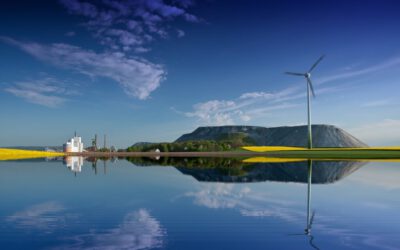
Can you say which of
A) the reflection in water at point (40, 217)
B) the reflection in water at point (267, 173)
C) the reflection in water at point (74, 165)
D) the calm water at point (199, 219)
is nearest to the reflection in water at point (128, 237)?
the calm water at point (199, 219)

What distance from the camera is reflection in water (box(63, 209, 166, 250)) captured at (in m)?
13.5

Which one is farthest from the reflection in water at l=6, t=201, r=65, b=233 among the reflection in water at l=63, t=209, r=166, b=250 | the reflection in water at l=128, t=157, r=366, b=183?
the reflection in water at l=128, t=157, r=366, b=183

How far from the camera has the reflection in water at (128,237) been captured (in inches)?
531

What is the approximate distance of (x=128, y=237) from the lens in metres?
14.8

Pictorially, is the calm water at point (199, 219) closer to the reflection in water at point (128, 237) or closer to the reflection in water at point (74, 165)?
the reflection in water at point (128, 237)

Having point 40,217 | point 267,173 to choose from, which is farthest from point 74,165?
point 40,217

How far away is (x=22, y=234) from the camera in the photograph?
15281mm

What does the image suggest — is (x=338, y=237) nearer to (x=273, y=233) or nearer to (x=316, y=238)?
(x=316, y=238)

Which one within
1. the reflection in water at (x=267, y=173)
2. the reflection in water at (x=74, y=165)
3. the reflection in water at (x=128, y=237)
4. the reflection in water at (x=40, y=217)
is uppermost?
the reflection in water at (x=128, y=237)

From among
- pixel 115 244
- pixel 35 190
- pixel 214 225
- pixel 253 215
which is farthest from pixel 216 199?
pixel 35 190

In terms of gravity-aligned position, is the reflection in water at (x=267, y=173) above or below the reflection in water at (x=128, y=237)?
below

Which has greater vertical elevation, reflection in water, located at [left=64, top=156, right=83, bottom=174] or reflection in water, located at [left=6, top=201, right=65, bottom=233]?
reflection in water, located at [left=6, top=201, right=65, bottom=233]

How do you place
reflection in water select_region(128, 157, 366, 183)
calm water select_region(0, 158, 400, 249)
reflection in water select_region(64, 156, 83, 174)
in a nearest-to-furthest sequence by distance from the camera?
calm water select_region(0, 158, 400, 249) → reflection in water select_region(128, 157, 366, 183) → reflection in water select_region(64, 156, 83, 174)

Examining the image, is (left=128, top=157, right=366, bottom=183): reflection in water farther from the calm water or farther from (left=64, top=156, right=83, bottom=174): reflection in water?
(left=64, top=156, right=83, bottom=174): reflection in water
